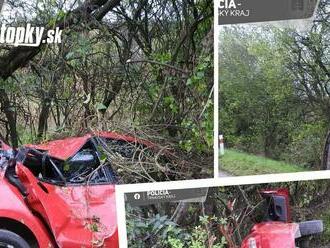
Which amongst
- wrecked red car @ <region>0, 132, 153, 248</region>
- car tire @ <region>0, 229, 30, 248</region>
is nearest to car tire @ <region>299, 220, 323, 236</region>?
wrecked red car @ <region>0, 132, 153, 248</region>

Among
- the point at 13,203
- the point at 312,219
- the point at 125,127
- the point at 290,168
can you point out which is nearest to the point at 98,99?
the point at 125,127

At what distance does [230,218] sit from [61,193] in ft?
2.51

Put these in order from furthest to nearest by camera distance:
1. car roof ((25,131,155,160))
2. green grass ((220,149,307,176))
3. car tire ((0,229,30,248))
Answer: green grass ((220,149,307,176)), car roof ((25,131,155,160)), car tire ((0,229,30,248))

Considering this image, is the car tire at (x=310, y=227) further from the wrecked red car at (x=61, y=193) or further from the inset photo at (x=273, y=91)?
the wrecked red car at (x=61, y=193)

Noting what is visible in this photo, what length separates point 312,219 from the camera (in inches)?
103

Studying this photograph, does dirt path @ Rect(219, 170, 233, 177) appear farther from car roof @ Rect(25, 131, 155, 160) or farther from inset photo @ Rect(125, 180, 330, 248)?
car roof @ Rect(25, 131, 155, 160)

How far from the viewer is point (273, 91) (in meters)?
2.46

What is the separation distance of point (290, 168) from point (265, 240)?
1.10 ft

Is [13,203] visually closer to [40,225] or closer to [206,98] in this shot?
[40,225]

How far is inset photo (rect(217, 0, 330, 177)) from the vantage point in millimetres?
2416

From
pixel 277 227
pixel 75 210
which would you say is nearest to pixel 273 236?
pixel 277 227

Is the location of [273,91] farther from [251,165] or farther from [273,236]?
[273,236]

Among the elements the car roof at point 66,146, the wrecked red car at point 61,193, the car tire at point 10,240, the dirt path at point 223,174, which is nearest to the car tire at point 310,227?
the dirt path at point 223,174

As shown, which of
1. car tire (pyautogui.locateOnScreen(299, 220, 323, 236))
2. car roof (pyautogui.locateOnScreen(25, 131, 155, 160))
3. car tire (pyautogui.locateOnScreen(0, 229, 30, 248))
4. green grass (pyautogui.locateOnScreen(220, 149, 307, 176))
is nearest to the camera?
car tire (pyautogui.locateOnScreen(0, 229, 30, 248))
